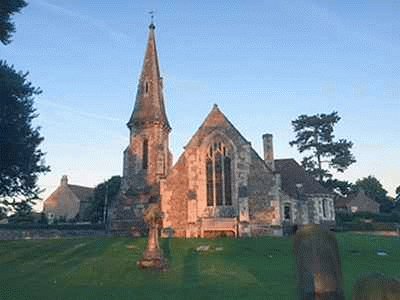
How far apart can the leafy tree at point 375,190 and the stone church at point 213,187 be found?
4115 cm

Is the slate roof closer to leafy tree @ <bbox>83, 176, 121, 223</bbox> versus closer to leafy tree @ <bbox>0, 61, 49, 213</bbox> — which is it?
leafy tree @ <bbox>83, 176, 121, 223</bbox>

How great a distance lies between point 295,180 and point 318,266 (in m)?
34.9

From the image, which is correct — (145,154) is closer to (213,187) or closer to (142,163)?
(142,163)

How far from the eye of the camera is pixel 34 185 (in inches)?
966

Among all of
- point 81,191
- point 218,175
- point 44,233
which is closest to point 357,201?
point 218,175

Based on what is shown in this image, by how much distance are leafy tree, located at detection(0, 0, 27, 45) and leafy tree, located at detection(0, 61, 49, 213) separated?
207 cm

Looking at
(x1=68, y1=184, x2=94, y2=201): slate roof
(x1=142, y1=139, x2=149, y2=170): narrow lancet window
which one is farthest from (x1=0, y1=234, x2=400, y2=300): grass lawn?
(x1=68, y1=184, x2=94, y2=201): slate roof

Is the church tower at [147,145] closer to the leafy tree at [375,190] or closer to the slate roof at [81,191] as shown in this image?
the slate roof at [81,191]

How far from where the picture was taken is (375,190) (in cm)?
8219

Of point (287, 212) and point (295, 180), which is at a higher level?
point (295, 180)

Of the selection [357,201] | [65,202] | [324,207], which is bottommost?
[324,207]

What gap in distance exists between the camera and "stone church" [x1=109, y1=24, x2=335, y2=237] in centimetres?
3331

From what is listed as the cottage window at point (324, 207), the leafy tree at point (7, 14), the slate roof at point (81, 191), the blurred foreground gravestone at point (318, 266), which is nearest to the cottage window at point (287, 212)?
the cottage window at point (324, 207)

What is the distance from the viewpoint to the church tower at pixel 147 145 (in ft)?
130
